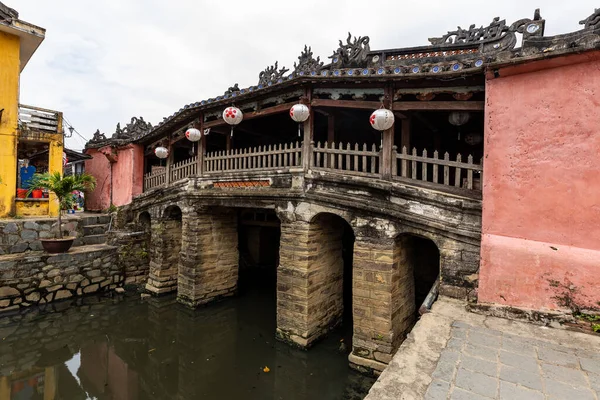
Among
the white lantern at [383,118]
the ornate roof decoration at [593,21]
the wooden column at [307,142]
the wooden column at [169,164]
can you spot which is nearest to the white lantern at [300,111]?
the wooden column at [307,142]

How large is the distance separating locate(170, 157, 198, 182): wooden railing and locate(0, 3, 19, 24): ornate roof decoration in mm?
8631

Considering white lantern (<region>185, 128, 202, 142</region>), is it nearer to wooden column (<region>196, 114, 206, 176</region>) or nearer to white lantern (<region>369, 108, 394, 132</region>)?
wooden column (<region>196, 114, 206, 176</region>)

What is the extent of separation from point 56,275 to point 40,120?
7.12m

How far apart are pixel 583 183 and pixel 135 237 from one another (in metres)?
13.3

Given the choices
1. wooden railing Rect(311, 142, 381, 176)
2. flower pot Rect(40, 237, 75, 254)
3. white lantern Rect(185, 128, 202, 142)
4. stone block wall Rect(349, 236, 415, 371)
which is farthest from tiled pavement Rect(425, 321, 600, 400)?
flower pot Rect(40, 237, 75, 254)

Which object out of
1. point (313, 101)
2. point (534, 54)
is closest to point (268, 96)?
point (313, 101)

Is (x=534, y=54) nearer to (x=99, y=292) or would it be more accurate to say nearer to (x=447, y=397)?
(x=447, y=397)

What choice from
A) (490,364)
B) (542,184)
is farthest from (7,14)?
(490,364)

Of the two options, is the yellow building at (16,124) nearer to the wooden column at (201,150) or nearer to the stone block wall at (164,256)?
the stone block wall at (164,256)

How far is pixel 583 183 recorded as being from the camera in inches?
169

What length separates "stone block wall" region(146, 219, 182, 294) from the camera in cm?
1114

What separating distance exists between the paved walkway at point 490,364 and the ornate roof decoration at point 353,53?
5.46 metres

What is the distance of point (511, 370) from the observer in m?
3.31

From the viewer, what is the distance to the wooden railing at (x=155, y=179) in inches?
491
